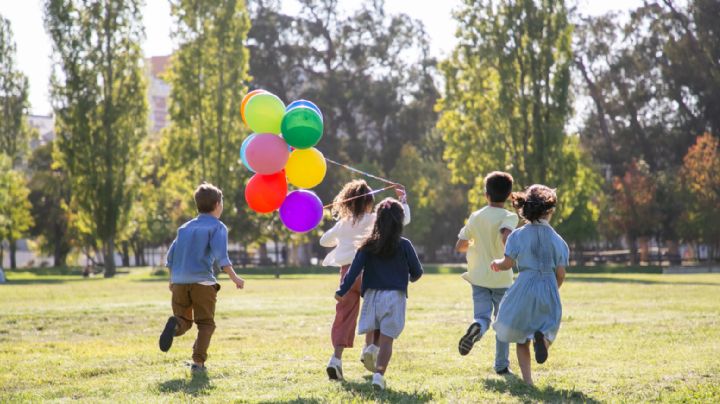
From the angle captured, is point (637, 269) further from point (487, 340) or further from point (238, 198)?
point (487, 340)

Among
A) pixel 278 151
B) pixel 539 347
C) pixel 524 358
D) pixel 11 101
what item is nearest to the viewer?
pixel 539 347

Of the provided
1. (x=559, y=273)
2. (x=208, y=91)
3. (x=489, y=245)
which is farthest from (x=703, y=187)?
(x=559, y=273)

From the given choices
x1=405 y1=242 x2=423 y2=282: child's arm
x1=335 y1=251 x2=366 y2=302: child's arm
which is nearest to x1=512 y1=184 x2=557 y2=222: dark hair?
x1=405 y1=242 x2=423 y2=282: child's arm

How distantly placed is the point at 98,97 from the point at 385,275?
38.0 m

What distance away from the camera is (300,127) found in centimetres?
928

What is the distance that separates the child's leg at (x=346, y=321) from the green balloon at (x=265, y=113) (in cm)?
215

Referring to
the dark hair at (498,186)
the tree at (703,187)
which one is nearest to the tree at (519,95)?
Answer: the tree at (703,187)

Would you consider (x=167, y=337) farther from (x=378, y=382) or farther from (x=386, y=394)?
(x=386, y=394)

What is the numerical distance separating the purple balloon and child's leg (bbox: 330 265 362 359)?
1.17 metres

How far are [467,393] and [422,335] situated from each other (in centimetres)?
509

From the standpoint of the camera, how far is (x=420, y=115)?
59.8m

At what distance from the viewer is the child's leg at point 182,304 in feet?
27.3

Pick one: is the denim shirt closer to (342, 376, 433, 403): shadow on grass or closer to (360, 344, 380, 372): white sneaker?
(360, 344, 380, 372): white sneaker

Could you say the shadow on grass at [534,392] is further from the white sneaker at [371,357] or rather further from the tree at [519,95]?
the tree at [519,95]
